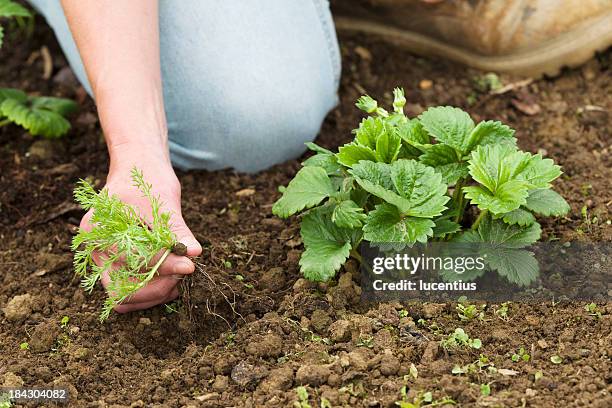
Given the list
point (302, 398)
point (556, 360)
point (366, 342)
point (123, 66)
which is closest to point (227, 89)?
point (123, 66)

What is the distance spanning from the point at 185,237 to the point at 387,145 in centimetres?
53

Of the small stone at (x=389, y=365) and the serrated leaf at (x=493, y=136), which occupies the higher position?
the serrated leaf at (x=493, y=136)

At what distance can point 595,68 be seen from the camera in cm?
306

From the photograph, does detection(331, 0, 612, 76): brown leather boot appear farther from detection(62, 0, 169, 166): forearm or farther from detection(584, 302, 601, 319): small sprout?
detection(584, 302, 601, 319): small sprout

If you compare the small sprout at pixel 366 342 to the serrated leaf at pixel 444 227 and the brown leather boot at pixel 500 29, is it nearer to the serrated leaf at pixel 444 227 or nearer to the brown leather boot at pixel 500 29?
the serrated leaf at pixel 444 227

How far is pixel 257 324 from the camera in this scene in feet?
6.68

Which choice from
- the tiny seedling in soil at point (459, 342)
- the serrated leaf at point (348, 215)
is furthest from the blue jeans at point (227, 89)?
the tiny seedling in soil at point (459, 342)

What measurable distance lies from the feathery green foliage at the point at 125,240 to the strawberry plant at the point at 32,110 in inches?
33.6

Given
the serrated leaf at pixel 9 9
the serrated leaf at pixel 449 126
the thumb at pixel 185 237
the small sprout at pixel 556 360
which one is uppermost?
the serrated leaf at pixel 449 126

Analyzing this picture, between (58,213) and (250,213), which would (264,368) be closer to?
(250,213)

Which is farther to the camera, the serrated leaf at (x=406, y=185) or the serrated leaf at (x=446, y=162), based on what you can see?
the serrated leaf at (x=446, y=162)

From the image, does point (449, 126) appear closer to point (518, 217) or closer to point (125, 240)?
point (518, 217)

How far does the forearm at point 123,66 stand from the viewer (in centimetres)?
218

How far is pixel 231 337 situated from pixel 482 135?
78 centimetres
